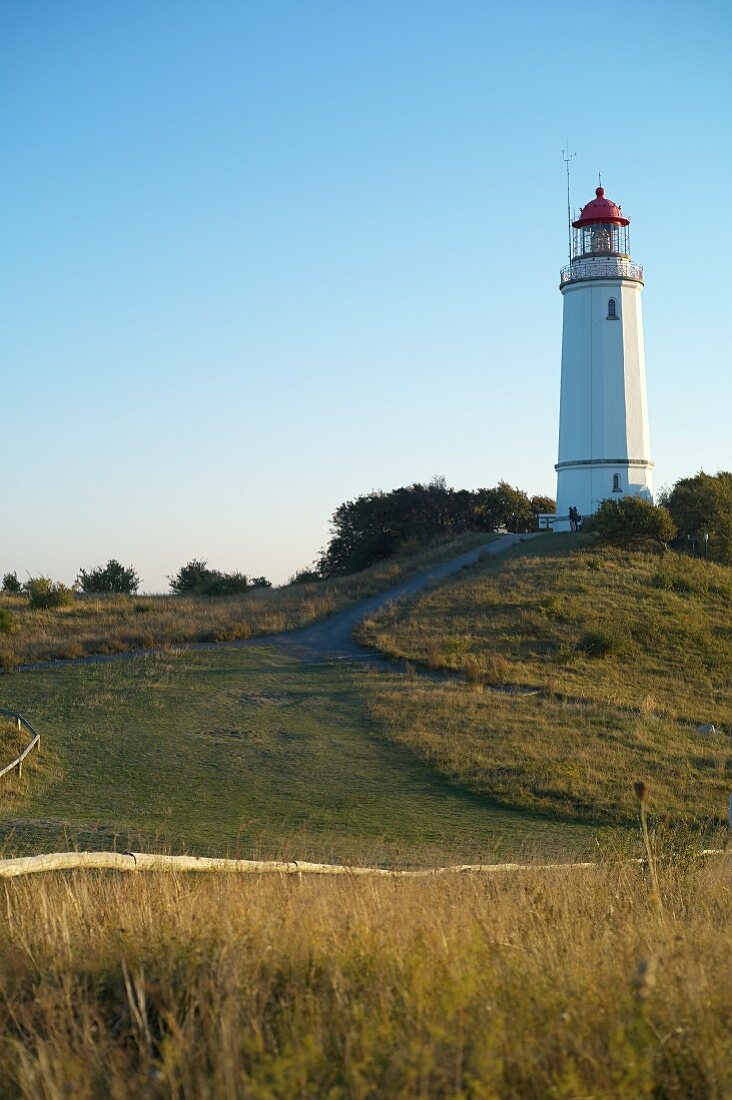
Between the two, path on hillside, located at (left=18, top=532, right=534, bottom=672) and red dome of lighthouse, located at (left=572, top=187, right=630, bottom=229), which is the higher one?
red dome of lighthouse, located at (left=572, top=187, right=630, bottom=229)

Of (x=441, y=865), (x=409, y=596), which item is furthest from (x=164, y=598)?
(x=441, y=865)

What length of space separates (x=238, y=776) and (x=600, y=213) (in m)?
37.7

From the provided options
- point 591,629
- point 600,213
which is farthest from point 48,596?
point 600,213

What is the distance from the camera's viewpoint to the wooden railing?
52.0 ft

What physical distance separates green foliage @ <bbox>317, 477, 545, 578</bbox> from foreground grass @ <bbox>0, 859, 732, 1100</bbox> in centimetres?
4795

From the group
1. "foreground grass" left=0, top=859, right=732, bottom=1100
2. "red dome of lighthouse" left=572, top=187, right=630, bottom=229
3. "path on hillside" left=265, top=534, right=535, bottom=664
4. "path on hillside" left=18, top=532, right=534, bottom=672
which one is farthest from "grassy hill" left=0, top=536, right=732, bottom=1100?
"red dome of lighthouse" left=572, top=187, right=630, bottom=229

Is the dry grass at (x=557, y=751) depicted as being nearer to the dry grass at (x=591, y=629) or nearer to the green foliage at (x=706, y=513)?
the dry grass at (x=591, y=629)

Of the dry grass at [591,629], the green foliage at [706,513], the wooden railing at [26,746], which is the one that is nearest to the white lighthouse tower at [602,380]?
the green foliage at [706,513]

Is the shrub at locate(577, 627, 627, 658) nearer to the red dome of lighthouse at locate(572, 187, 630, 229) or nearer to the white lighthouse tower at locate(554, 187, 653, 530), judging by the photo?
the white lighthouse tower at locate(554, 187, 653, 530)

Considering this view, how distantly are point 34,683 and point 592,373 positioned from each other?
29.8 m

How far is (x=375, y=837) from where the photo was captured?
511 inches

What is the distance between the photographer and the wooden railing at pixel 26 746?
15859 millimetres

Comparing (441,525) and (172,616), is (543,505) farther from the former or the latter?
(172,616)

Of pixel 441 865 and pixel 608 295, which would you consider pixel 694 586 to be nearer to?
pixel 608 295
